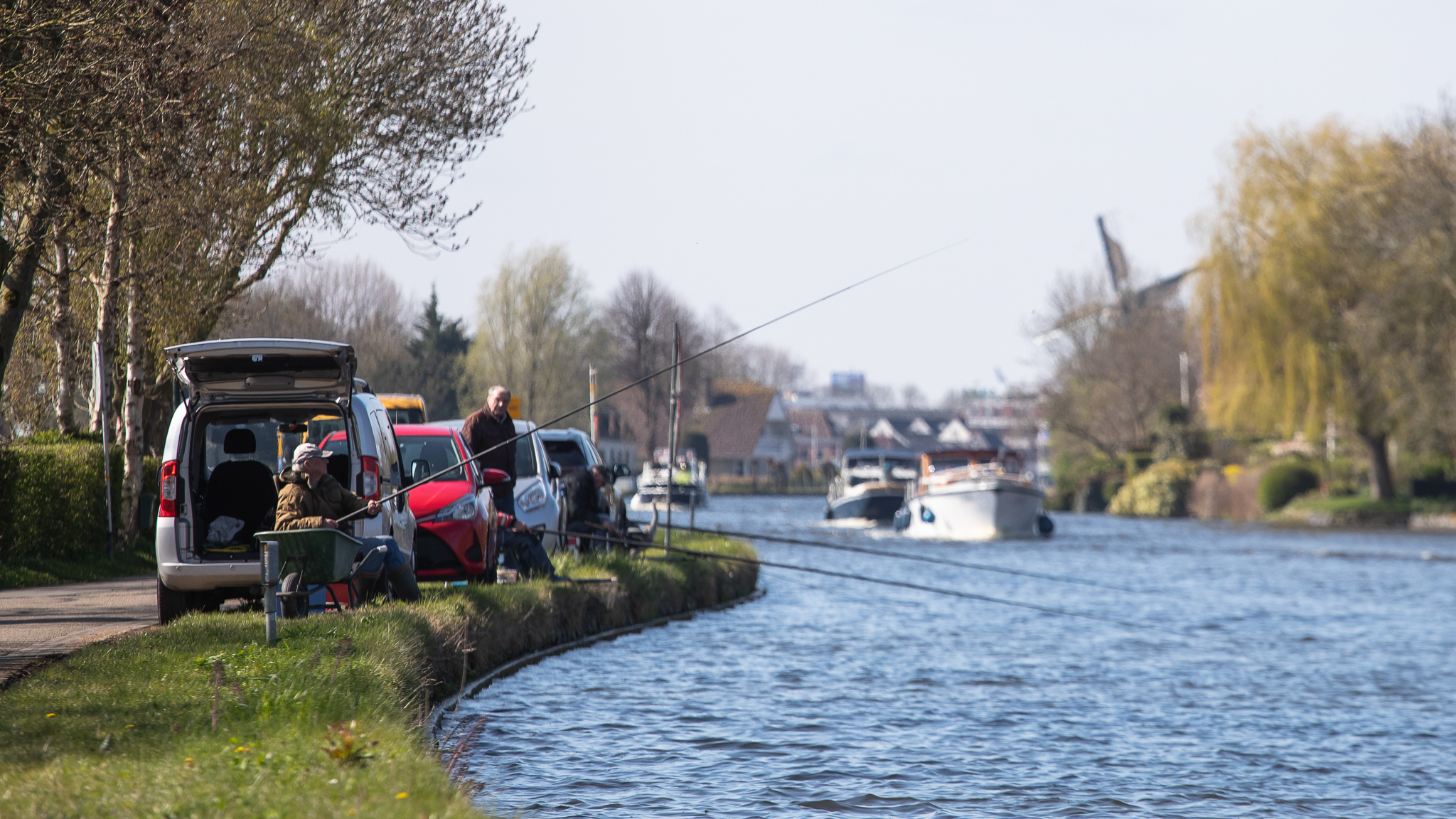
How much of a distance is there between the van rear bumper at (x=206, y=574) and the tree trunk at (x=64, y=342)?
8371 mm

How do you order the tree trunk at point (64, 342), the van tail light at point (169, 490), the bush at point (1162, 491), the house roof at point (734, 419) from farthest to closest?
the house roof at point (734, 419) → the bush at point (1162, 491) → the tree trunk at point (64, 342) → the van tail light at point (169, 490)

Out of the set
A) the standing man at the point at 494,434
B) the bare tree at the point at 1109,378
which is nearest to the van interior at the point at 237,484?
the standing man at the point at 494,434

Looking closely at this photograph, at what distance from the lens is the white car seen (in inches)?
703

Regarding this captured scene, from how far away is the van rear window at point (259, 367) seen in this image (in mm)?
11227

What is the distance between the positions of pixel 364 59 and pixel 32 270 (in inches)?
216

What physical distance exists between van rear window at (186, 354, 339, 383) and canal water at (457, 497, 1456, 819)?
9.24 feet

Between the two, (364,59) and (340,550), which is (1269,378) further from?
(340,550)

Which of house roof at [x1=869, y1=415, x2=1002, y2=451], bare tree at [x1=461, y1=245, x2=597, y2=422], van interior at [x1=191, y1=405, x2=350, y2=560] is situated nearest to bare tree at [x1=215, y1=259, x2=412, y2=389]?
bare tree at [x1=461, y1=245, x2=597, y2=422]

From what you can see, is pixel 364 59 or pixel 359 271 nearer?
pixel 364 59

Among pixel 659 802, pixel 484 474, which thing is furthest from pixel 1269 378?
pixel 659 802

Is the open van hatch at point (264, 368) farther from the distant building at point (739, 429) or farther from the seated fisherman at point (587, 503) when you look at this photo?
the distant building at point (739, 429)

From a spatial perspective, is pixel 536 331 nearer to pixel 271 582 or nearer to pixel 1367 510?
pixel 1367 510

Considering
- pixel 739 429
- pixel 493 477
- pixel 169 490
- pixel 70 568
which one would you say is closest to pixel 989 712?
pixel 493 477

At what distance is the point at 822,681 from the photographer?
17.0m
